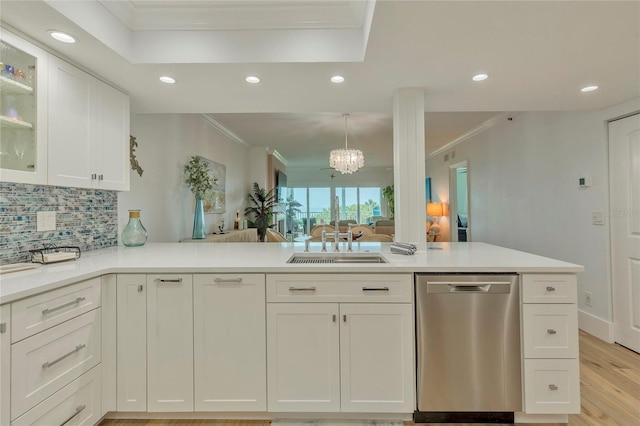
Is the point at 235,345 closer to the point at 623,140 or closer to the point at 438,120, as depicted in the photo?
the point at 623,140

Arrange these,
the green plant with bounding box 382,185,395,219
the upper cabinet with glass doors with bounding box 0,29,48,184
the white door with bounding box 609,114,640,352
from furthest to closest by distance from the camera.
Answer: the green plant with bounding box 382,185,395,219, the white door with bounding box 609,114,640,352, the upper cabinet with glass doors with bounding box 0,29,48,184

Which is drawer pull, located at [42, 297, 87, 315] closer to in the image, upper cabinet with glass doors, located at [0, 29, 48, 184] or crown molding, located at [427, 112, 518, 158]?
upper cabinet with glass doors, located at [0, 29, 48, 184]

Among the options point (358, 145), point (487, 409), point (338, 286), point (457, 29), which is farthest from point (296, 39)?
point (358, 145)

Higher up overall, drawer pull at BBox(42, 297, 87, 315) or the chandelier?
the chandelier

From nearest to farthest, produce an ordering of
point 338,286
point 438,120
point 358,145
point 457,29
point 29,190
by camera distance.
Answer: point 457,29 < point 338,286 < point 29,190 < point 438,120 < point 358,145

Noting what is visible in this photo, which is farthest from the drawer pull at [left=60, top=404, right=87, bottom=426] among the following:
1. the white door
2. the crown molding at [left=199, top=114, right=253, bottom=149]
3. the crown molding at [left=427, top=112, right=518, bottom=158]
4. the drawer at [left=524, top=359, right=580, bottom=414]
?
the crown molding at [left=427, top=112, right=518, bottom=158]

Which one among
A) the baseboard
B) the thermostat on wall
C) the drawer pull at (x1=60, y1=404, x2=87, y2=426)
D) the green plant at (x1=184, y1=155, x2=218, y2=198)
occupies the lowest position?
the baseboard

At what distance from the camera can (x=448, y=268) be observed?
5.36 ft

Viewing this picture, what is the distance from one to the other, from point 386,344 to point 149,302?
4.33 feet

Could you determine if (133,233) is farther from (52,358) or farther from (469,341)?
(469,341)

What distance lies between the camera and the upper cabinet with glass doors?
4.96 feet

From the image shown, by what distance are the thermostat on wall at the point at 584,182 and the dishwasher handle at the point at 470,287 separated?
86.7 inches

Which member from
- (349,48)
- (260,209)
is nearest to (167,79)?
(349,48)

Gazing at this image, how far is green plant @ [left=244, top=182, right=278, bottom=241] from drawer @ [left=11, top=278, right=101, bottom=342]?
417cm
